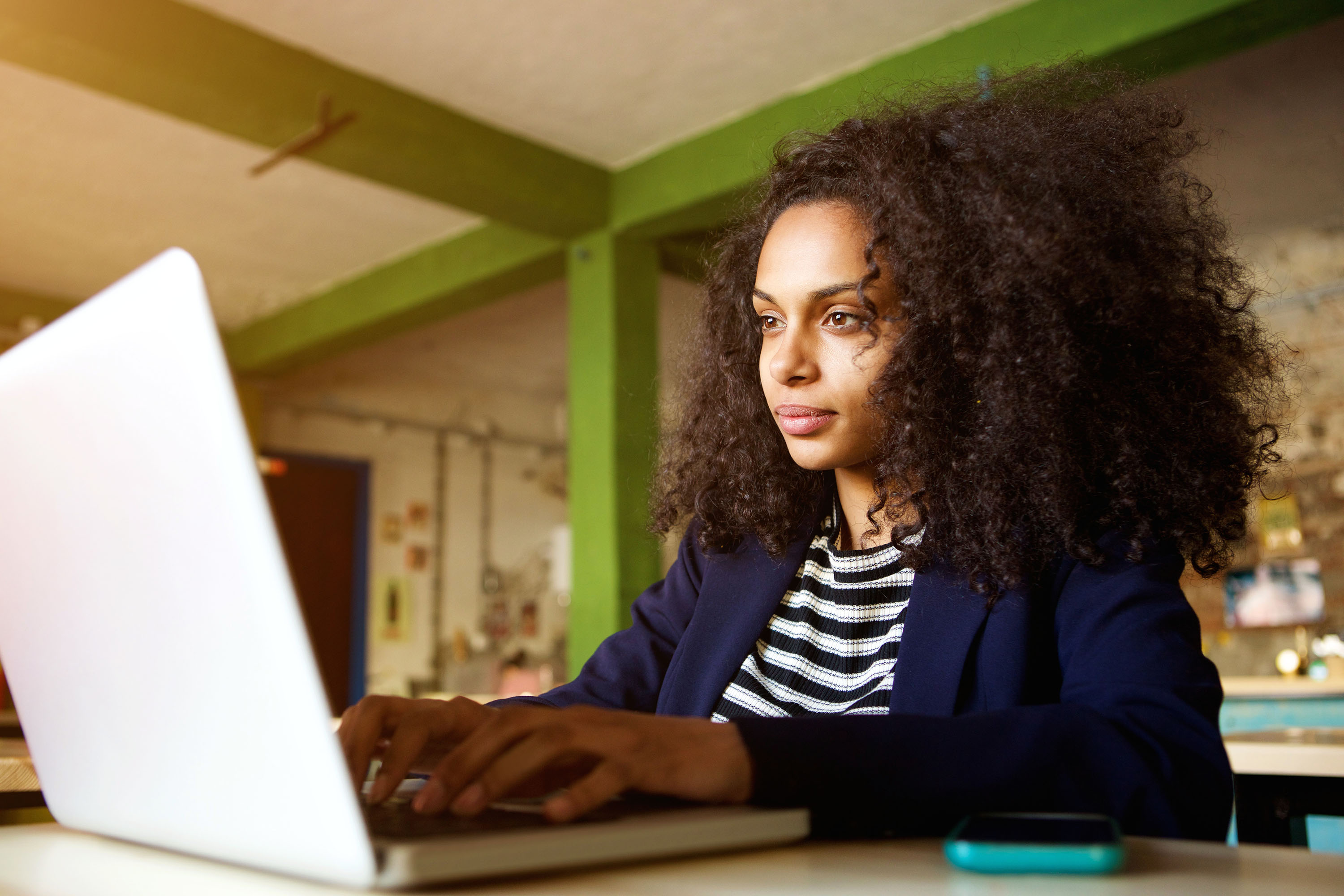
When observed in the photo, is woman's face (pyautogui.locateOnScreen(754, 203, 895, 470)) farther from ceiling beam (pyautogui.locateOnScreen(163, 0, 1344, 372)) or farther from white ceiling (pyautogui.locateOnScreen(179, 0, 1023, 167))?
white ceiling (pyautogui.locateOnScreen(179, 0, 1023, 167))

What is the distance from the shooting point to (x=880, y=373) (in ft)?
3.37

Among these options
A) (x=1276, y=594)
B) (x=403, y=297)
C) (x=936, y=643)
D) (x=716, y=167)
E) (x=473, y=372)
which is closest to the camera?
(x=936, y=643)

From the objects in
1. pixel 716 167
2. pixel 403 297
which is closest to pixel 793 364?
pixel 716 167

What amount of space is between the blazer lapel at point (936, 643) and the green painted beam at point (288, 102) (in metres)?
2.89

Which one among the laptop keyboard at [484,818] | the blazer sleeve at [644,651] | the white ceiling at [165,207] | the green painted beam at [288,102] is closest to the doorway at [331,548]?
the white ceiling at [165,207]

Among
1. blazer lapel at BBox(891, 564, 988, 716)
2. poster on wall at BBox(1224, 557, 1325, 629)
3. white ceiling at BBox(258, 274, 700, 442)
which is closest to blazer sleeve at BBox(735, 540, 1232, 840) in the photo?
blazer lapel at BBox(891, 564, 988, 716)

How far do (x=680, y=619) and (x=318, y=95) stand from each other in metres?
2.74

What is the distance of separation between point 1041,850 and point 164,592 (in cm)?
38

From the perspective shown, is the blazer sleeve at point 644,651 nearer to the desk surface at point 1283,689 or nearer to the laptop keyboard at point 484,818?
the laptop keyboard at point 484,818

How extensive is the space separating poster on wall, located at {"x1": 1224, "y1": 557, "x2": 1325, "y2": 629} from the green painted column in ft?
10.3

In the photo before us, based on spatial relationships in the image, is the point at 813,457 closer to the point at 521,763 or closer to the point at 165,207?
the point at 521,763

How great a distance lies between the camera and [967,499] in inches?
37.3

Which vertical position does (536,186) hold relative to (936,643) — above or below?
above

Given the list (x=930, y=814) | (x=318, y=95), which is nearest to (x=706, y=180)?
(x=318, y=95)
